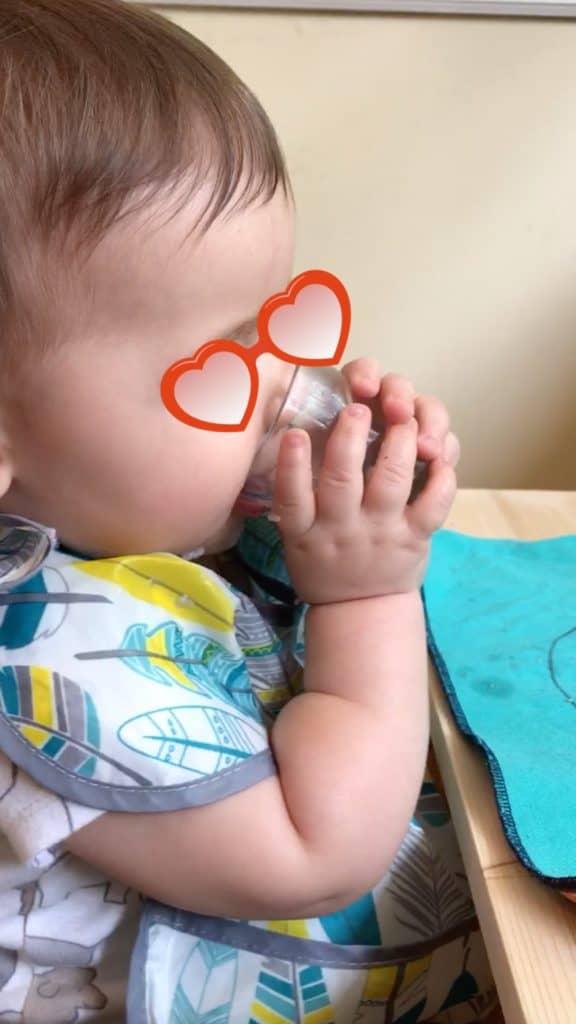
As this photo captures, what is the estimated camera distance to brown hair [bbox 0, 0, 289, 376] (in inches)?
16.1

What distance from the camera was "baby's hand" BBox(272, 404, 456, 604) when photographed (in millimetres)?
523

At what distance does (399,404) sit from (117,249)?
21 cm

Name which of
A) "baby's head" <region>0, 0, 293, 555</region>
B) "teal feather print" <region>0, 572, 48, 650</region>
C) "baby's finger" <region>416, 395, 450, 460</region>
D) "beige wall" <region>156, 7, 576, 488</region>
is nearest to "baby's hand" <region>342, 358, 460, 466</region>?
"baby's finger" <region>416, 395, 450, 460</region>

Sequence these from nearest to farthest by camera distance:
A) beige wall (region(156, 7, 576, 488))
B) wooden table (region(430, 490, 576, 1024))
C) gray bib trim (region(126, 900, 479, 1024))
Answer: wooden table (region(430, 490, 576, 1024)) < gray bib trim (region(126, 900, 479, 1024)) < beige wall (region(156, 7, 576, 488))

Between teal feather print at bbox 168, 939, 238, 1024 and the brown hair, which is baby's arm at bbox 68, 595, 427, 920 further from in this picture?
the brown hair

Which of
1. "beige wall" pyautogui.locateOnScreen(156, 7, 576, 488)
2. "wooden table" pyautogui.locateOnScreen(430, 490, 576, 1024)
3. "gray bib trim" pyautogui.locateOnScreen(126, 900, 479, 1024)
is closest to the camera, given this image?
"wooden table" pyautogui.locateOnScreen(430, 490, 576, 1024)

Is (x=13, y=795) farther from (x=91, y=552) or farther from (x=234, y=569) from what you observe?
(x=234, y=569)

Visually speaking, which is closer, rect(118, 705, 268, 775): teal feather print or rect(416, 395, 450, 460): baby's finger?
rect(118, 705, 268, 775): teal feather print

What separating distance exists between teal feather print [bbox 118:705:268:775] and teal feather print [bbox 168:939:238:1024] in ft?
0.42

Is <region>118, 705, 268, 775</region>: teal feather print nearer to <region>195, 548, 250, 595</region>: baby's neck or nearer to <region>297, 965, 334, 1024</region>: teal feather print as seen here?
<region>297, 965, 334, 1024</region>: teal feather print

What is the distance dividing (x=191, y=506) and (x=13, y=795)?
17 cm

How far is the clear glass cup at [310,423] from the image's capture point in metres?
0.55

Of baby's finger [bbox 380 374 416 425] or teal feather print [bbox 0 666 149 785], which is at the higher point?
baby's finger [bbox 380 374 416 425]

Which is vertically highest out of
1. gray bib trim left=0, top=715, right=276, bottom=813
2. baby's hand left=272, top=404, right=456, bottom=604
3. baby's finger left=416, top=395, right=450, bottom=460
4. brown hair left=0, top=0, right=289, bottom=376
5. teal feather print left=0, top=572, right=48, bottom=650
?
brown hair left=0, top=0, right=289, bottom=376
